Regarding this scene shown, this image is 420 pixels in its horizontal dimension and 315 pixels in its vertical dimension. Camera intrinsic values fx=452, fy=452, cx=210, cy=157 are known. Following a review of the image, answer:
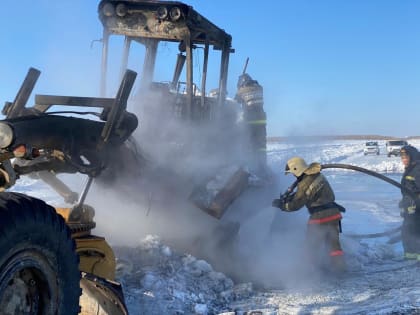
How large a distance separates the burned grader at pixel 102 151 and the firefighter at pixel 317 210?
36.7 inches

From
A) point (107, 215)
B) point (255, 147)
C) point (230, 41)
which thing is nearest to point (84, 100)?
point (107, 215)

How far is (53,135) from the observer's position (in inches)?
133

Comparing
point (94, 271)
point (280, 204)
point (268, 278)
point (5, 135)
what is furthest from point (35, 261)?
point (280, 204)

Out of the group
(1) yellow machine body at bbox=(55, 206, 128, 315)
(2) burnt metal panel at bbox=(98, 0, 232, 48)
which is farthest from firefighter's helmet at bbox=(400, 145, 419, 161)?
(1) yellow machine body at bbox=(55, 206, 128, 315)

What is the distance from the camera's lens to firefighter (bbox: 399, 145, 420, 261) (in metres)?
7.14

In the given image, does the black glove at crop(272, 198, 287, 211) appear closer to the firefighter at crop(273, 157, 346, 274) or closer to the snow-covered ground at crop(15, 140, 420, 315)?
the firefighter at crop(273, 157, 346, 274)

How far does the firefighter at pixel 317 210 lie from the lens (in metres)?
6.48

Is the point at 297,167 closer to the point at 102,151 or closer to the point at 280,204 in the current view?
the point at 280,204

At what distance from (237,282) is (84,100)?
321 centimetres

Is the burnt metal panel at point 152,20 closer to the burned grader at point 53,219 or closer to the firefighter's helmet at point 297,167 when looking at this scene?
the firefighter's helmet at point 297,167

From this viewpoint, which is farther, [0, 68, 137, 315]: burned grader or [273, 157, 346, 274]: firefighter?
[273, 157, 346, 274]: firefighter

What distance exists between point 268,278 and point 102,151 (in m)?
3.27

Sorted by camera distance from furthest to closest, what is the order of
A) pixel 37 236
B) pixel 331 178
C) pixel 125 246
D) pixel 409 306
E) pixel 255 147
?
pixel 331 178
pixel 255 147
pixel 125 246
pixel 409 306
pixel 37 236

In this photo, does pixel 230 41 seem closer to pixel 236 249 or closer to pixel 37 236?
pixel 236 249
